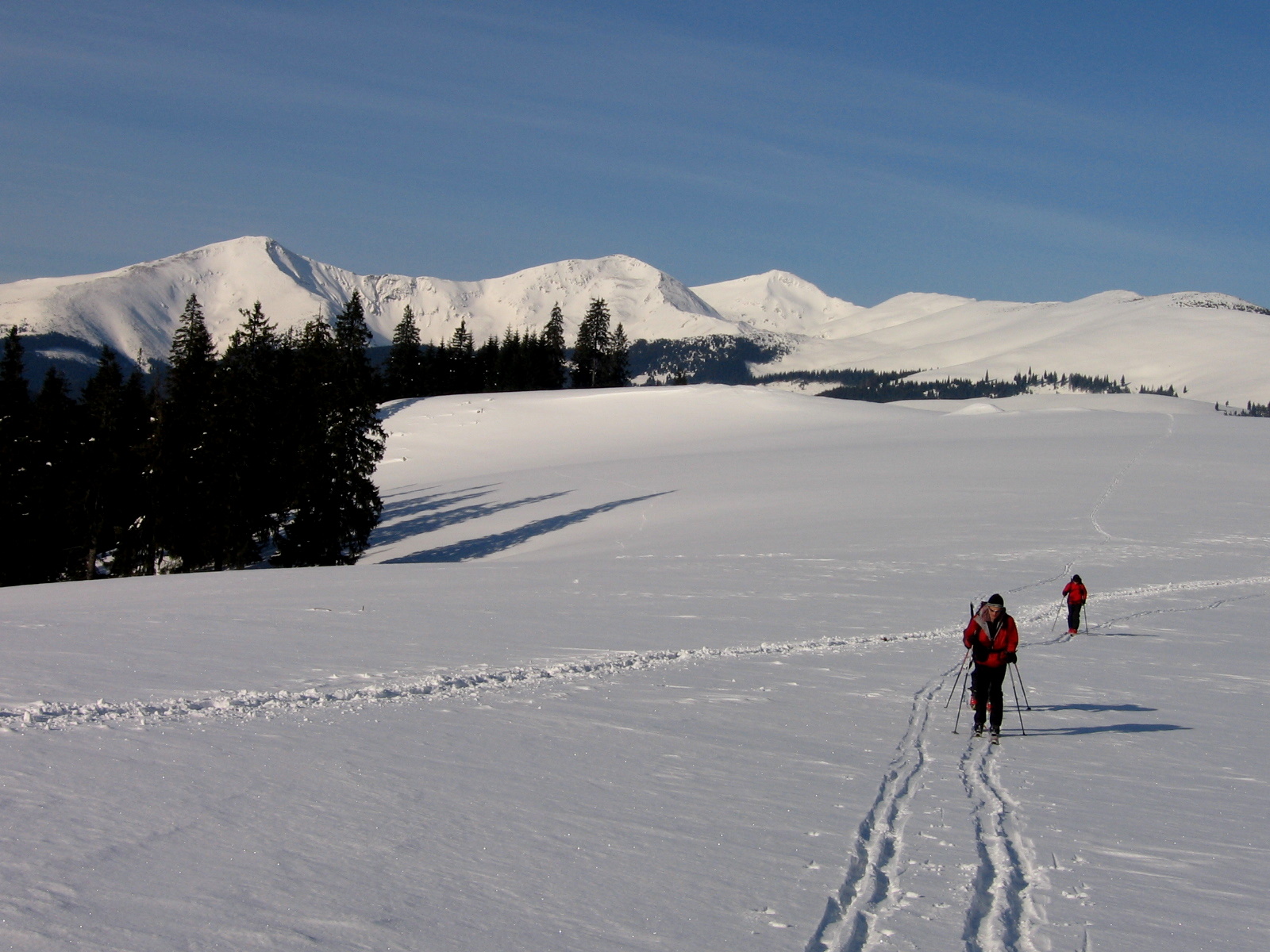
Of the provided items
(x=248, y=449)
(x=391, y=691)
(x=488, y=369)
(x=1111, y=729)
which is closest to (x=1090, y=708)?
(x=1111, y=729)

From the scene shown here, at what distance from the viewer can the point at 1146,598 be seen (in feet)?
85.2

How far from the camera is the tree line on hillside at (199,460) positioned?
39562mm

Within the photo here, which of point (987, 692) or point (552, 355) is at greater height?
point (552, 355)

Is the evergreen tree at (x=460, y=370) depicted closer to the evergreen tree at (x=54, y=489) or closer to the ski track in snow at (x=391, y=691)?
the evergreen tree at (x=54, y=489)

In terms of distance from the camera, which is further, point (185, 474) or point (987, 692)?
point (185, 474)

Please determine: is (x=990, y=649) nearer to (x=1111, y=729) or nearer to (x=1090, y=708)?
(x=1111, y=729)

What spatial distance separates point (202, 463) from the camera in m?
39.8

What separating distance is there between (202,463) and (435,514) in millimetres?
11754

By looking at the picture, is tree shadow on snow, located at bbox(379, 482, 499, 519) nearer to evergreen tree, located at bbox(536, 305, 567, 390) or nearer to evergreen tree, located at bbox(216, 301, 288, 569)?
evergreen tree, located at bbox(216, 301, 288, 569)

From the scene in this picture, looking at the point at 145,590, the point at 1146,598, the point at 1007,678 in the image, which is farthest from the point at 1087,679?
the point at 145,590

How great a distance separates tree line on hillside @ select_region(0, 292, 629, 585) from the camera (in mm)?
39562

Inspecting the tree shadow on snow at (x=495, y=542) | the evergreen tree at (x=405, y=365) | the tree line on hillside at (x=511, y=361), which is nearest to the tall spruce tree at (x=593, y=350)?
the tree line on hillside at (x=511, y=361)

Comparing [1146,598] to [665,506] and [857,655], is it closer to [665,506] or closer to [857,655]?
[857,655]

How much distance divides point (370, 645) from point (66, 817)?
358 inches
